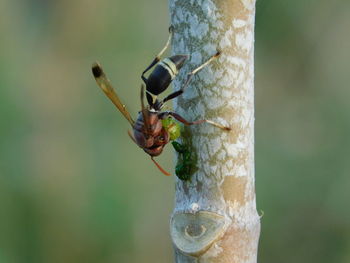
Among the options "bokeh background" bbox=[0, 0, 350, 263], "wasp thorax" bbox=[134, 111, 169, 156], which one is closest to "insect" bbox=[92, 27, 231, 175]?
"wasp thorax" bbox=[134, 111, 169, 156]

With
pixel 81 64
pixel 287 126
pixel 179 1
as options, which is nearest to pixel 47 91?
pixel 81 64

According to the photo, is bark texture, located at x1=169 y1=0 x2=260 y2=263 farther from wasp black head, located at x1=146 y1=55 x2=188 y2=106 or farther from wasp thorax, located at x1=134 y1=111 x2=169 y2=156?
wasp thorax, located at x1=134 y1=111 x2=169 y2=156

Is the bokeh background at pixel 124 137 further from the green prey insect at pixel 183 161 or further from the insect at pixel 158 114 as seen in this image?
the green prey insect at pixel 183 161

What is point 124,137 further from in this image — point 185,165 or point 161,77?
point 185,165

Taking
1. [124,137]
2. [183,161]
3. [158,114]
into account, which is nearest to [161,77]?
[158,114]

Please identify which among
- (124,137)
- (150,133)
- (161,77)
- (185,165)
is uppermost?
(124,137)

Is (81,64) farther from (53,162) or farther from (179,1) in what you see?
(179,1)

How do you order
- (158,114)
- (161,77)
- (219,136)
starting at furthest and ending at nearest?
(161,77) < (158,114) < (219,136)
